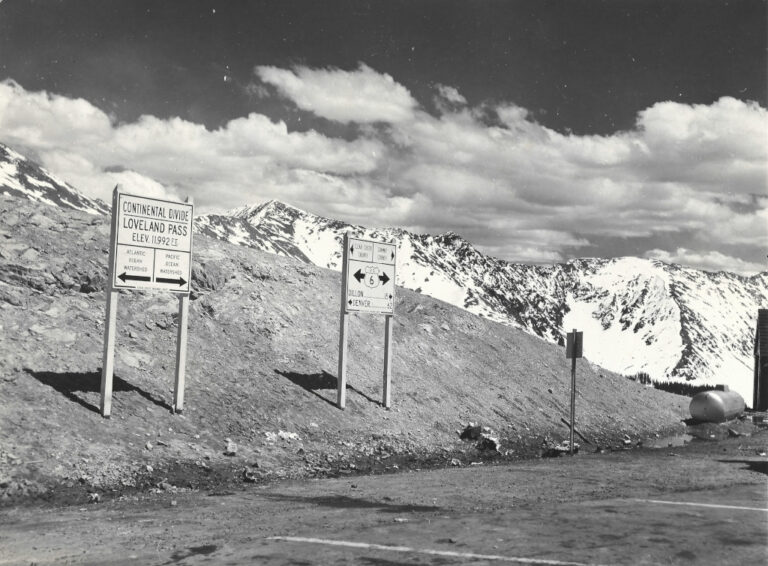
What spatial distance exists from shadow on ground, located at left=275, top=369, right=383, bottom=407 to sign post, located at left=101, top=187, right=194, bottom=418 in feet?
15.9

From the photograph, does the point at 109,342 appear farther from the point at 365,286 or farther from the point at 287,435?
the point at 365,286

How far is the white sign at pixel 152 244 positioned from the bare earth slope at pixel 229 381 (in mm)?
2585

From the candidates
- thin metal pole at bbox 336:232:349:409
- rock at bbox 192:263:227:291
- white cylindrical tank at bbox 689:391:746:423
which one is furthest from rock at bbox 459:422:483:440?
white cylindrical tank at bbox 689:391:746:423

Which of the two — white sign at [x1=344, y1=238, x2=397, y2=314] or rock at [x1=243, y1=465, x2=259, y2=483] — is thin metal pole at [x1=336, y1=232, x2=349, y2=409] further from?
rock at [x1=243, y1=465, x2=259, y2=483]

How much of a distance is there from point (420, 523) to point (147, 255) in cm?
936

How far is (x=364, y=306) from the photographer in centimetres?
2177

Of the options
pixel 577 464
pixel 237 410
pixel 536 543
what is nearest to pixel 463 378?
pixel 577 464

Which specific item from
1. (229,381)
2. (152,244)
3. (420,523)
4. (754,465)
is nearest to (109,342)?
(152,244)

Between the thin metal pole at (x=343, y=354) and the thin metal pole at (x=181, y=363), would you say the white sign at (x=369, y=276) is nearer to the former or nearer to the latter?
the thin metal pole at (x=343, y=354)

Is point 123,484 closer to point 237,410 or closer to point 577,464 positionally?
point 237,410

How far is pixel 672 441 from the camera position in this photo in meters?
29.0

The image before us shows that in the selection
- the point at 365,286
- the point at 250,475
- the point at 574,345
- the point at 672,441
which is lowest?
the point at 672,441

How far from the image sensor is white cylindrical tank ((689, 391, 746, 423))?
35.3 metres

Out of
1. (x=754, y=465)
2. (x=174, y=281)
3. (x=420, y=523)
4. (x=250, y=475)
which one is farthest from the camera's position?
(x=754, y=465)
